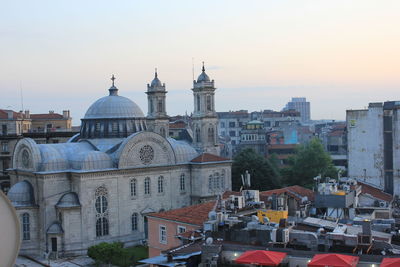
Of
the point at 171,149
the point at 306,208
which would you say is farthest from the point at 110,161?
the point at 306,208

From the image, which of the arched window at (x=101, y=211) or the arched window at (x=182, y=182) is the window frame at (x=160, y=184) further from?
the arched window at (x=101, y=211)

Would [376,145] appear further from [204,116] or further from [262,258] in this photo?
[262,258]

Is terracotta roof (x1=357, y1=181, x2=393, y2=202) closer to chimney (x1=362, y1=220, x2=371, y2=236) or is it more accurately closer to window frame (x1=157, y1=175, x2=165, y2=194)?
window frame (x1=157, y1=175, x2=165, y2=194)

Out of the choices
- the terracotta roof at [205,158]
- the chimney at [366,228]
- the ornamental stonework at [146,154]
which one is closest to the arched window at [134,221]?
the ornamental stonework at [146,154]

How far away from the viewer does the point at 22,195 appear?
125 feet

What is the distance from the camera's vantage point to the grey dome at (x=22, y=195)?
37969mm

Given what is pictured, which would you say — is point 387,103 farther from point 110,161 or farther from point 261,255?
point 261,255

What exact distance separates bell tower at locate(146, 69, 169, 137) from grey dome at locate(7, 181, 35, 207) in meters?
18.1

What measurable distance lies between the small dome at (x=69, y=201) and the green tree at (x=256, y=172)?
62.6ft

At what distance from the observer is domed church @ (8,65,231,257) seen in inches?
1499

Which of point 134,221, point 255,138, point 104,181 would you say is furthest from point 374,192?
point 255,138

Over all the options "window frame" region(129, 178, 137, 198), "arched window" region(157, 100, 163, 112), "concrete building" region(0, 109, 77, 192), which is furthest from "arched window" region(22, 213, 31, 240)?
"arched window" region(157, 100, 163, 112)

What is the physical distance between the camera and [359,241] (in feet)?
53.8

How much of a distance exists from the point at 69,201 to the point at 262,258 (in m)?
25.5
